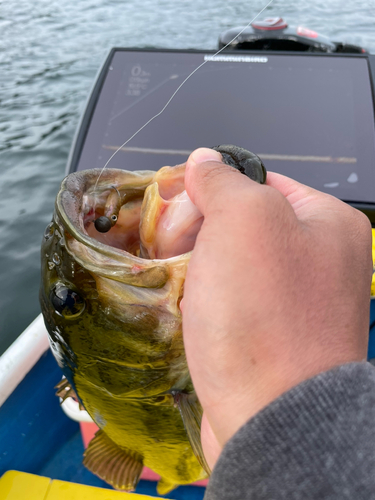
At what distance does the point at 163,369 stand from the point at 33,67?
8.70 m

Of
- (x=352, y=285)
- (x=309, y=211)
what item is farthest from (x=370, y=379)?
(x=309, y=211)

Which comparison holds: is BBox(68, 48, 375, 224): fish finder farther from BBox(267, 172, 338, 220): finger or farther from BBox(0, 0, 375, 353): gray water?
BBox(267, 172, 338, 220): finger

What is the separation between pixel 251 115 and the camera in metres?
3.17

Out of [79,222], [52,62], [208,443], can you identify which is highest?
[79,222]

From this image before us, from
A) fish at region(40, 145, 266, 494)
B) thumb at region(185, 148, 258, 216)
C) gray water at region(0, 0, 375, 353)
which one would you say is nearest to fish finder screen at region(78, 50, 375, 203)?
gray water at region(0, 0, 375, 353)

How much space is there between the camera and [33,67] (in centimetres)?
846

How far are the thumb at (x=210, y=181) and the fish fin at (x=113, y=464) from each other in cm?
141

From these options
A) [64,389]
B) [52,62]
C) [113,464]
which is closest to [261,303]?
[64,389]

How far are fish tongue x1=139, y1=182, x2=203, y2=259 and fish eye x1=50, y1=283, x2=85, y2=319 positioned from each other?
0.92 ft

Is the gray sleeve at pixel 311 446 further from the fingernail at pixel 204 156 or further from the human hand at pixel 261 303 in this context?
the fingernail at pixel 204 156

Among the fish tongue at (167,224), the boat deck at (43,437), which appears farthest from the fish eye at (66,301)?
the boat deck at (43,437)

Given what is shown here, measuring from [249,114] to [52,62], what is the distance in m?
7.20

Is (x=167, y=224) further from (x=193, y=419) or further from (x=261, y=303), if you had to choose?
(x=193, y=419)

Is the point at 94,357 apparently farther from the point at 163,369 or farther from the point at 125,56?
the point at 125,56
